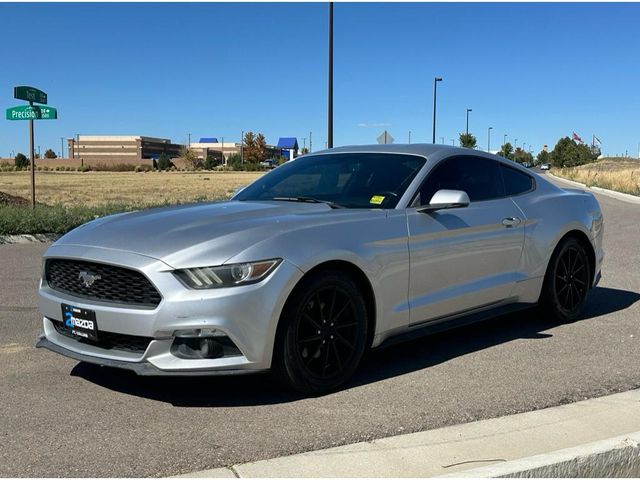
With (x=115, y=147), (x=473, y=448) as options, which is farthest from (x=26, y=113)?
(x=115, y=147)

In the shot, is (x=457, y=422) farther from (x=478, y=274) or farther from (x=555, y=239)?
(x=555, y=239)

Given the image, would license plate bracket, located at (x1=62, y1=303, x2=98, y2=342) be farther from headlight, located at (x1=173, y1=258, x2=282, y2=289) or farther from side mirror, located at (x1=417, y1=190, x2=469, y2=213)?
side mirror, located at (x1=417, y1=190, x2=469, y2=213)

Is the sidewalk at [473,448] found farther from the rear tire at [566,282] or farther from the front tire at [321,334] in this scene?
the rear tire at [566,282]

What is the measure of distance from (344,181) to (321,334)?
4.69 feet

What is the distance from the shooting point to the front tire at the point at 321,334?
12.7ft

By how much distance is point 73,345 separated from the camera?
4047 mm

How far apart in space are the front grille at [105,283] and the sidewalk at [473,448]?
1.12 m

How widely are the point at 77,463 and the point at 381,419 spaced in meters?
1.61

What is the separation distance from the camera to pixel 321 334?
405 centimetres

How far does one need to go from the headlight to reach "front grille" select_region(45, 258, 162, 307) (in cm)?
19

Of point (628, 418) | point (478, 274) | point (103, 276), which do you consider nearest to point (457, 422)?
point (628, 418)

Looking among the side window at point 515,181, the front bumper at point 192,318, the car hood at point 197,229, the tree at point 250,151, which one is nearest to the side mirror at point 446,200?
the car hood at point 197,229

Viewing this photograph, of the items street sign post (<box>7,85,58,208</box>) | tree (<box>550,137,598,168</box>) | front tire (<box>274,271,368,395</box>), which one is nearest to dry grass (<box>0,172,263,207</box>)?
street sign post (<box>7,85,58,208</box>)

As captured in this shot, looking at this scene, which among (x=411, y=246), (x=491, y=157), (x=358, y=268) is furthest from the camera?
→ (x=491, y=157)
